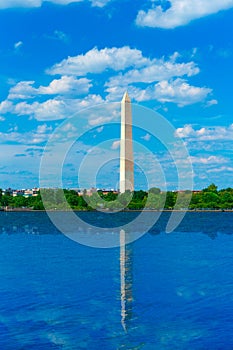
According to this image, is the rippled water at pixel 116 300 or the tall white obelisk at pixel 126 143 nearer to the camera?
the rippled water at pixel 116 300

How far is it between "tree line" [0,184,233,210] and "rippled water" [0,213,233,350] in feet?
229

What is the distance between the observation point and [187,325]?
1920cm

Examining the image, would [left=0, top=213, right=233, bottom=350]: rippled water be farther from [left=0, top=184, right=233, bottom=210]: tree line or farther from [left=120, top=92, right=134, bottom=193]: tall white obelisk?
[left=0, top=184, right=233, bottom=210]: tree line

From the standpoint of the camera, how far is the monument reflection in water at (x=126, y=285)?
2006 centimetres

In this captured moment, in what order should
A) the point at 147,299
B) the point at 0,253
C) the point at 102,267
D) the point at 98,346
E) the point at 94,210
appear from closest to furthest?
the point at 98,346 → the point at 147,299 → the point at 102,267 → the point at 0,253 → the point at 94,210

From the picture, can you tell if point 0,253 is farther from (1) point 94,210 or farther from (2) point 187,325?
(1) point 94,210

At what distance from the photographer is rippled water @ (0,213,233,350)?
17.6 metres

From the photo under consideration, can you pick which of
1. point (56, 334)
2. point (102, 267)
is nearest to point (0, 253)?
point (102, 267)

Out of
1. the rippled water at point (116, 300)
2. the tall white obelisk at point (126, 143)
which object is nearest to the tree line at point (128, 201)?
the tall white obelisk at point (126, 143)

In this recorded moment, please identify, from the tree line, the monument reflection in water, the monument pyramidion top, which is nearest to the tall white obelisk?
the monument pyramidion top

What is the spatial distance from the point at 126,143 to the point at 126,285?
55.7m

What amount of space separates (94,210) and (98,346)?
351ft

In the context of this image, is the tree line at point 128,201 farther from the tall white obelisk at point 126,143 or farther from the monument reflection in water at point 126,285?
the monument reflection in water at point 126,285

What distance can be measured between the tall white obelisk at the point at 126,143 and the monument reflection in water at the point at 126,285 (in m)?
39.2
